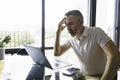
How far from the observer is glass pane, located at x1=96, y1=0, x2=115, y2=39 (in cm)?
387

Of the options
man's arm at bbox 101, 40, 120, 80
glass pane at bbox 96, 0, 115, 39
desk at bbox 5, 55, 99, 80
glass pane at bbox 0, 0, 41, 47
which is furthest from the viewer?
glass pane at bbox 96, 0, 115, 39

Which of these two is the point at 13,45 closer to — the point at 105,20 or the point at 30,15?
the point at 30,15

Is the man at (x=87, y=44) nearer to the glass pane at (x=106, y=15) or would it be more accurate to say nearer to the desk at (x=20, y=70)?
the desk at (x=20, y=70)

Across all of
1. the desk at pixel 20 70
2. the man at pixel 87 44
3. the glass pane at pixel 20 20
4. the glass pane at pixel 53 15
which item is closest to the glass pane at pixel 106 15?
the glass pane at pixel 53 15

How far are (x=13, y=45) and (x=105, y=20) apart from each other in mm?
1883

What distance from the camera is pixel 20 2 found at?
128 inches

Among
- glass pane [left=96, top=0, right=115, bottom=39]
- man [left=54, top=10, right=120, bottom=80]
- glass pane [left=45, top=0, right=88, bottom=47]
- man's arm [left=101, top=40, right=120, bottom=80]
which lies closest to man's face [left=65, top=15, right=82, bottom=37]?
man [left=54, top=10, right=120, bottom=80]

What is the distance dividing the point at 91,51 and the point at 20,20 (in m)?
1.64

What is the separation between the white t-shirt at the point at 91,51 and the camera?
203 centimetres

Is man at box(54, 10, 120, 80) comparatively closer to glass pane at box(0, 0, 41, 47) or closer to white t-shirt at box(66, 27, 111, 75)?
white t-shirt at box(66, 27, 111, 75)

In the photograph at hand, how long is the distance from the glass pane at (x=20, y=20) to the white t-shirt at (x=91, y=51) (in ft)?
4.53

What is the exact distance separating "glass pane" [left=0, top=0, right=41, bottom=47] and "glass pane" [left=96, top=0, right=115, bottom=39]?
1216 mm

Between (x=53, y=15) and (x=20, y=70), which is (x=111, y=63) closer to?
(x=20, y=70)

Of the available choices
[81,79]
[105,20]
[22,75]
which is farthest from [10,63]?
[105,20]
